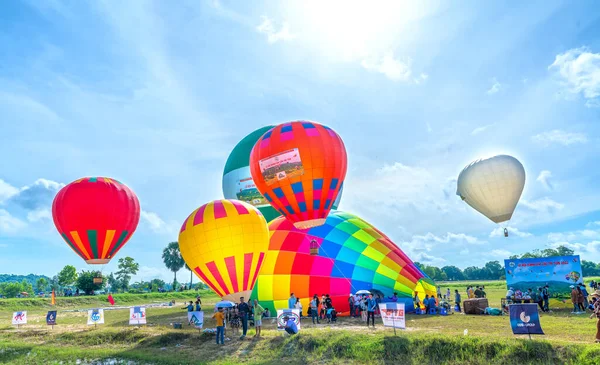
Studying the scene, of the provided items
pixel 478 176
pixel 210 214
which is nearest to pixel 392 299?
pixel 210 214

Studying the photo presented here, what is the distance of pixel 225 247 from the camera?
18.8 m

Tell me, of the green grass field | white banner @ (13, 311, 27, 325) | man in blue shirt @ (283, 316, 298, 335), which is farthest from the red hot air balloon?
man in blue shirt @ (283, 316, 298, 335)

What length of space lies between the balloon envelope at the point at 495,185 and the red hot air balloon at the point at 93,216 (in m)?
20.6

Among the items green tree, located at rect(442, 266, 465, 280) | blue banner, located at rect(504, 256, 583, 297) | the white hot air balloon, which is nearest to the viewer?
blue banner, located at rect(504, 256, 583, 297)

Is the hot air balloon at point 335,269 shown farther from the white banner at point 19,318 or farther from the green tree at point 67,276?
the green tree at point 67,276

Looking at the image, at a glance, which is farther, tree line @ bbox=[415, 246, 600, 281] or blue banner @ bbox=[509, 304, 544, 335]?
tree line @ bbox=[415, 246, 600, 281]

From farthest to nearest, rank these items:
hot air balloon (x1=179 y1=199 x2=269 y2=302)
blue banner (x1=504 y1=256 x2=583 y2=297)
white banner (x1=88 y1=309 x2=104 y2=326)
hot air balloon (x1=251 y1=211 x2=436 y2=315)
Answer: blue banner (x1=504 y1=256 x2=583 y2=297) < hot air balloon (x1=251 y1=211 x2=436 y2=315) < white banner (x1=88 y1=309 x2=104 y2=326) < hot air balloon (x1=179 y1=199 x2=269 y2=302)

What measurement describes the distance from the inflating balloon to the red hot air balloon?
27.9ft

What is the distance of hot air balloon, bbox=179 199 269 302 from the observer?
741 inches

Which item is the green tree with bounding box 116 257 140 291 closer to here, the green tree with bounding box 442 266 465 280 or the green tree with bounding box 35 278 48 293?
the green tree with bounding box 35 278 48 293

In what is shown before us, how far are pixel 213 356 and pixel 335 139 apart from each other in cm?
1179

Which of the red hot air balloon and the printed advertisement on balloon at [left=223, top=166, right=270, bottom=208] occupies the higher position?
the printed advertisement on balloon at [left=223, top=166, right=270, bottom=208]

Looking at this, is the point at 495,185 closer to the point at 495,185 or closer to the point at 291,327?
the point at 495,185

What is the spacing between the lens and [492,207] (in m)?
27.2
